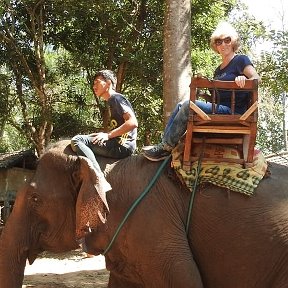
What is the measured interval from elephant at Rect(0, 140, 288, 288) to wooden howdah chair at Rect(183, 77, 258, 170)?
0.27m

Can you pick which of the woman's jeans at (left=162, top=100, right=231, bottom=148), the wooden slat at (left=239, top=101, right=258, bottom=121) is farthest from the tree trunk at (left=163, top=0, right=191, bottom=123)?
the wooden slat at (left=239, top=101, right=258, bottom=121)

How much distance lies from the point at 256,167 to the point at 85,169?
1253 millimetres

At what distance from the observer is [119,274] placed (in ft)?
13.4

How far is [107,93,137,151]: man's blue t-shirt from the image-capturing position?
436cm

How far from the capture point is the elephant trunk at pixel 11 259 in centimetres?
401

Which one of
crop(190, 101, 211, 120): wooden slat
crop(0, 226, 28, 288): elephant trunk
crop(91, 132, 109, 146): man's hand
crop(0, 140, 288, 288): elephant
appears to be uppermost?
crop(190, 101, 211, 120): wooden slat

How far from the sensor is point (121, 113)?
4.36 metres

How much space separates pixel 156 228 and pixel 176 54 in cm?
366

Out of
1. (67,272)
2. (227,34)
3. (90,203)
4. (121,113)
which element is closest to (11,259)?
(90,203)

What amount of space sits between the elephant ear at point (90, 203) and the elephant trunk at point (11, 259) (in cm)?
51

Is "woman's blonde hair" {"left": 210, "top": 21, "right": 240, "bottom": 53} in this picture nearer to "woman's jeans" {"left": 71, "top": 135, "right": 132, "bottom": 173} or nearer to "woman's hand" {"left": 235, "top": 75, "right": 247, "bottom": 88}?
"woman's hand" {"left": 235, "top": 75, "right": 247, "bottom": 88}

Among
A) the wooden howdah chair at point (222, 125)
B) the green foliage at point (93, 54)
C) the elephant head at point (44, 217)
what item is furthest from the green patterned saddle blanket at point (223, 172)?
the green foliage at point (93, 54)

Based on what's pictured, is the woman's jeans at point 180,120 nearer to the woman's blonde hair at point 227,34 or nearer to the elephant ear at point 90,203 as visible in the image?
the woman's blonde hair at point 227,34

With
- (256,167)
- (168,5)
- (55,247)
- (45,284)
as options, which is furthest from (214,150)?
(45,284)
